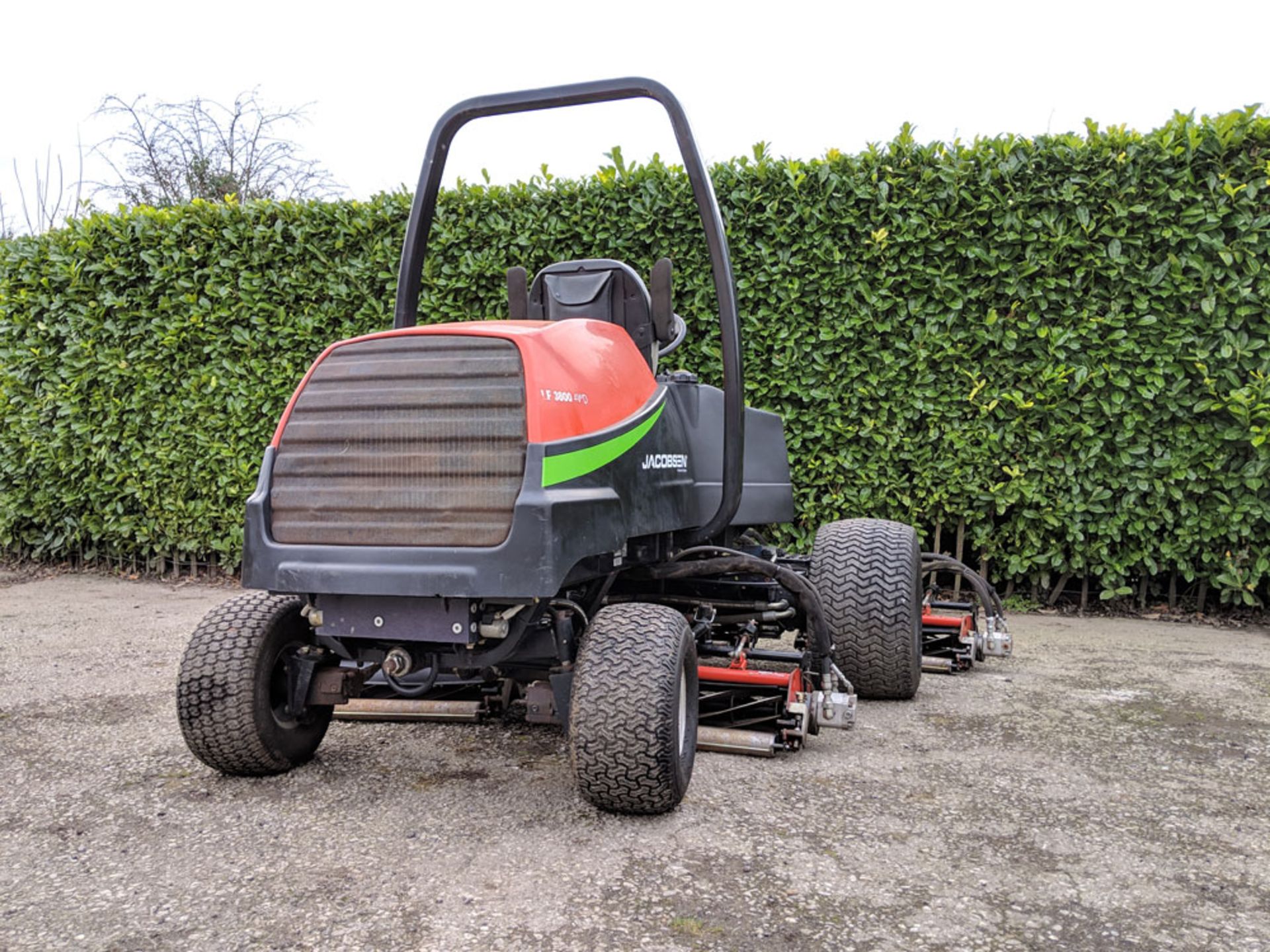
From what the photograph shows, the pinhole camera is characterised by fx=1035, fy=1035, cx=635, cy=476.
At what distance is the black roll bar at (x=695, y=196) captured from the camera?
3404 mm

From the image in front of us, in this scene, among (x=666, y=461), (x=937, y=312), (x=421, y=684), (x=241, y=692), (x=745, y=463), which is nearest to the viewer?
(x=241, y=692)

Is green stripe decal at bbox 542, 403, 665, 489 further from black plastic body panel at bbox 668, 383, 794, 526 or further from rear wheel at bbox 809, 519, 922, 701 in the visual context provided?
rear wheel at bbox 809, 519, 922, 701

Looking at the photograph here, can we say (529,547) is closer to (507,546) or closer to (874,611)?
(507,546)

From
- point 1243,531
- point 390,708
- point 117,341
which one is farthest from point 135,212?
point 1243,531

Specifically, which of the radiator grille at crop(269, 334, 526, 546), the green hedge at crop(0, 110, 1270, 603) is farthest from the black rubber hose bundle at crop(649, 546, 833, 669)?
the green hedge at crop(0, 110, 1270, 603)

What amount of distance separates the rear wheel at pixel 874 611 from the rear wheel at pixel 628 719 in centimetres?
149

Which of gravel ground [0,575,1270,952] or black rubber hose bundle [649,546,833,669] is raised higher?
black rubber hose bundle [649,546,833,669]

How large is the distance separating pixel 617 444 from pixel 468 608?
67 cm

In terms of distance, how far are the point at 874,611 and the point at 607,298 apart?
1653 mm

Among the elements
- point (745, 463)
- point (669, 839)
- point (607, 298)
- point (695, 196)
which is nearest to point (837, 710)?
point (669, 839)

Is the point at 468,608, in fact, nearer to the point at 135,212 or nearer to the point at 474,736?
the point at 474,736

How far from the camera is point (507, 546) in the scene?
2734 mm

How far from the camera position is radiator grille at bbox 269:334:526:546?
2840mm

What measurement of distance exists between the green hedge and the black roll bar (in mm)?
2790
